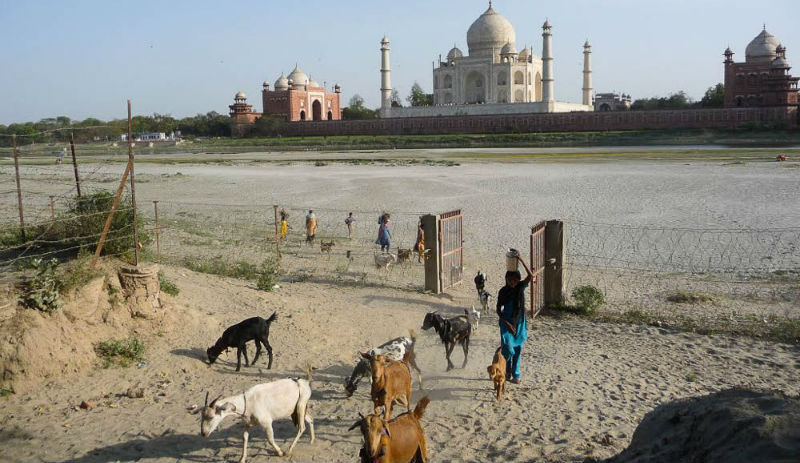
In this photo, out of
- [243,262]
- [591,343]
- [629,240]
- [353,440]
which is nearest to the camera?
[353,440]

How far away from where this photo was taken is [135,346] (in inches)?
245

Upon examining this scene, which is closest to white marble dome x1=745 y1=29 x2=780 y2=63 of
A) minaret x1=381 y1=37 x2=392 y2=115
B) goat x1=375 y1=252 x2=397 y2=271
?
minaret x1=381 y1=37 x2=392 y2=115

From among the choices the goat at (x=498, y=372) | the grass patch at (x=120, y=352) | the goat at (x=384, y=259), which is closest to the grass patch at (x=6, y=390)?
the grass patch at (x=120, y=352)

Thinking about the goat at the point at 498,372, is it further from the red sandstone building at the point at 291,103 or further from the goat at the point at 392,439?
the red sandstone building at the point at 291,103

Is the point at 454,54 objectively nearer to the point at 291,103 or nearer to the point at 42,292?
the point at 291,103

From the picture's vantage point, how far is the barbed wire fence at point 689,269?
27.0ft

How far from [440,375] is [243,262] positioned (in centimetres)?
519

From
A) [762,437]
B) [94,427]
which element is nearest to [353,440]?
[94,427]

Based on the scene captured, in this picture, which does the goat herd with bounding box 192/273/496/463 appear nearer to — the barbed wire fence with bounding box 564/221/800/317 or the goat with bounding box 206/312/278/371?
the goat with bounding box 206/312/278/371

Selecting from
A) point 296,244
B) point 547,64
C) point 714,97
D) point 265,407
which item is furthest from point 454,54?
point 265,407

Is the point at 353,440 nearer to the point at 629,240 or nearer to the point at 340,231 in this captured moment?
the point at 629,240

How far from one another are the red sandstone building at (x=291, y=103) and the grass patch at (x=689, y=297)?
2005 inches

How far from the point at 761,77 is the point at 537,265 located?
44002mm

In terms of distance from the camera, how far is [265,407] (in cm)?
442
